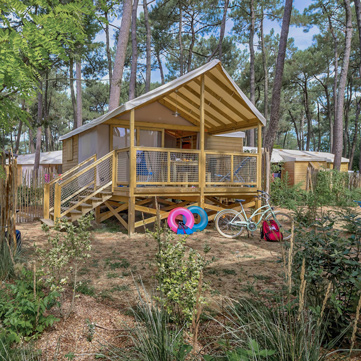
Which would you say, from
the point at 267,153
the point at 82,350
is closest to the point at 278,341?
the point at 82,350

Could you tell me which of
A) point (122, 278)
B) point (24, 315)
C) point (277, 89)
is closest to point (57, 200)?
point (122, 278)

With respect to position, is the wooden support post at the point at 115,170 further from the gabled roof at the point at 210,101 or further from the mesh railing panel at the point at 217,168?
the mesh railing panel at the point at 217,168

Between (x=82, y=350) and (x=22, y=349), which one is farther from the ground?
(x=22, y=349)

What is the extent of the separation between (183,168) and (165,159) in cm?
66

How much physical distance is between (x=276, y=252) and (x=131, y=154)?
4.05 metres

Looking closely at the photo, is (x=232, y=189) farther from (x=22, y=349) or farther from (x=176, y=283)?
(x=22, y=349)

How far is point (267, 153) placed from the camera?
35.3 feet

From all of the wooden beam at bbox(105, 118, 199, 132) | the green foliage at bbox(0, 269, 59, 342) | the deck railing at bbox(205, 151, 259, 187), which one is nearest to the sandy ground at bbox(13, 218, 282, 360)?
the green foliage at bbox(0, 269, 59, 342)

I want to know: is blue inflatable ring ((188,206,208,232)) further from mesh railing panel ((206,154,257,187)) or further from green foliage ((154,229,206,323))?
green foliage ((154,229,206,323))

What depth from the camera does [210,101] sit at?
9.75 m

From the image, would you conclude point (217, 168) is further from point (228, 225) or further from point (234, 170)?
point (228, 225)

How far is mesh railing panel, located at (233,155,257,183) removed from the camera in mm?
9445

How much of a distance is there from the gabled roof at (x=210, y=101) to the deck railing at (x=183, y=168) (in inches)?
46.0

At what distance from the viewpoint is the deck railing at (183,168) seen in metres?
8.23
